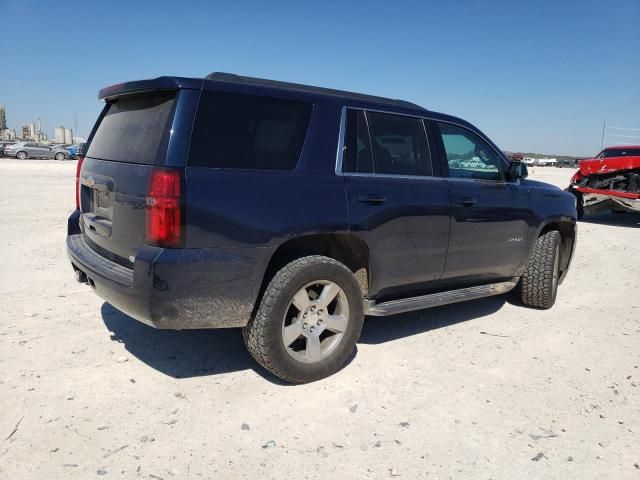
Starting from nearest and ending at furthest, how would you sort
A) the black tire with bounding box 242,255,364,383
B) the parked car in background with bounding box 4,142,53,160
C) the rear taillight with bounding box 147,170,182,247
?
1. the rear taillight with bounding box 147,170,182,247
2. the black tire with bounding box 242,255,364,383
3. the parked car in background with bounding box 4,142,53,160

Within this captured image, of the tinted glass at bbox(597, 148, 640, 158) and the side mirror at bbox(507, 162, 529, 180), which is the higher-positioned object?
the tinted glass at bbox(597, 148, 640, 158)

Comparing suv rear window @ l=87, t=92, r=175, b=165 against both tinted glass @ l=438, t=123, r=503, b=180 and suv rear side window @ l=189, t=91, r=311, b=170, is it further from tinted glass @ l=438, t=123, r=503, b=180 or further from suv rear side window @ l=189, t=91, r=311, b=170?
tinted glass @ l=438, t=123, r=503, b=180

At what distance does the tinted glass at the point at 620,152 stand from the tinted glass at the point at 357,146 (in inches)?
426

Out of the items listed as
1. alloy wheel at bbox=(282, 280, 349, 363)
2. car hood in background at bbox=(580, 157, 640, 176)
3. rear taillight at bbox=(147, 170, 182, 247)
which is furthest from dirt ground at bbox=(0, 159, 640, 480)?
car hood in background at bbox=(580, 157, 640, 176)

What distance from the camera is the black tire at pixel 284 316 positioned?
3.09 meters

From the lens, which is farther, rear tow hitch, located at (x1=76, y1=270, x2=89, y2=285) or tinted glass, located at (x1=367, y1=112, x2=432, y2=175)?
tinted glass, located at (x1=367, y1=112, x2=432, y2=175)

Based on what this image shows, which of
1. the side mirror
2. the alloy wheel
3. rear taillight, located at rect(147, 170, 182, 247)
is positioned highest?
the side mirror

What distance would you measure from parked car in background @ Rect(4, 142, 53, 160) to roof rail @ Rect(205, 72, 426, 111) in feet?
139

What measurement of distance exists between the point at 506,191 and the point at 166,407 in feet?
11.0

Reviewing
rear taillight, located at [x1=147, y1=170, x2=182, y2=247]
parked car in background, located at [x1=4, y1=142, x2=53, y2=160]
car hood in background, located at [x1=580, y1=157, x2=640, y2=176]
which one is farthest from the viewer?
parked car in background, located at [x1=4, y1=142, x2=53, y2=160]

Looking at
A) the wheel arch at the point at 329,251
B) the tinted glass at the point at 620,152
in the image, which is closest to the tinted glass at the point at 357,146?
the wheel arch at the point at 329,251

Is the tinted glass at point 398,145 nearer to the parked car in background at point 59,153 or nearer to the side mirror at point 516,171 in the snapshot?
the side mirror at point 516,171

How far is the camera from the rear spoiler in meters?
2.87

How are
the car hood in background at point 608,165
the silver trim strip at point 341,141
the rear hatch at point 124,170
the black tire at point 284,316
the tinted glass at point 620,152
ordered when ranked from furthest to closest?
the tinted glass at point 620,152
the car hood in background at point 608,165
the silver trim strip at point 341,141
the black tire at point 284,316
the rear hatch at point 124,170
